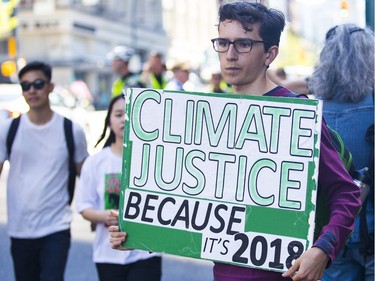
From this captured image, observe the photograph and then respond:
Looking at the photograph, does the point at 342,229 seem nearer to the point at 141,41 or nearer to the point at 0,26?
the point at 0,26

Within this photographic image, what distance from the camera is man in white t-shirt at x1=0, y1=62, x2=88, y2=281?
5281 mm

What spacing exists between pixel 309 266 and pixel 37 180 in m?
2.85

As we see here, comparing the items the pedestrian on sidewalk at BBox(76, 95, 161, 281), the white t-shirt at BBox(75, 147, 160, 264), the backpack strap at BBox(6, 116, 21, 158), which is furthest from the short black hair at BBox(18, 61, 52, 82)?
the white t-shirt at BBox(75, 147, 160, 264)

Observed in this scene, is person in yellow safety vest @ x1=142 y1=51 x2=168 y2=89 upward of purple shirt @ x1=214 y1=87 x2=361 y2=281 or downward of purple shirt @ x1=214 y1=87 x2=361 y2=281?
upward

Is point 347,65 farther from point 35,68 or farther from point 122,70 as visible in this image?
point 122,70

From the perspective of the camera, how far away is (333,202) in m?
2.98

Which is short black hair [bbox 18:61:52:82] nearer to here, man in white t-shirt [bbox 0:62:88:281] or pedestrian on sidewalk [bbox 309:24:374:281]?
man in white t-shirt [bbox 0:62:88:281]

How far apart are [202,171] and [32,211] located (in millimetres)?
2495

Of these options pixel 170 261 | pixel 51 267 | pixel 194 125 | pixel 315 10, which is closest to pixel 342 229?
pixel 194 125

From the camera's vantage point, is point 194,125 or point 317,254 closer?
point 317,254

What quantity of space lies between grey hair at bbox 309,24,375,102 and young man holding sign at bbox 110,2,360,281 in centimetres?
94

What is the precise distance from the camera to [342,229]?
115 inches

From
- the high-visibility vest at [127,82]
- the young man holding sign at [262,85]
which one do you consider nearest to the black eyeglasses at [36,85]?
the young man holding sign at [262,85]

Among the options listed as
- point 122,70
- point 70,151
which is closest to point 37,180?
point 70,151
